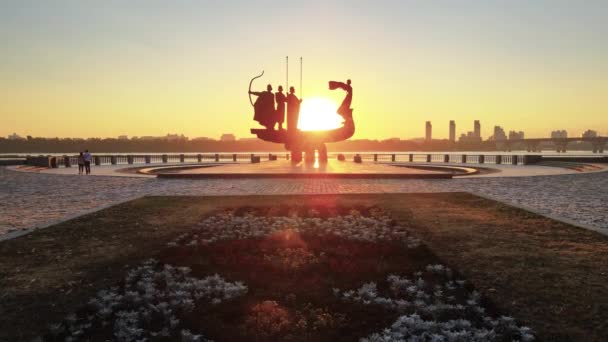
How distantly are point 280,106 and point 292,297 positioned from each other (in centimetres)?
2168

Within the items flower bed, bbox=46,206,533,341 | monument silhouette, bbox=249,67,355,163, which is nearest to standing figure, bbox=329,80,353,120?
monument silhouette, bbox=249,67,355,163

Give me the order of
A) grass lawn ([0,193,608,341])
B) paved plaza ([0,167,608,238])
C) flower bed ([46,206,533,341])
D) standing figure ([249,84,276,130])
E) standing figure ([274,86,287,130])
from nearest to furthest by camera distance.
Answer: flower bed ([46,206,533,341])
grass lawn ([0,193,608,341])
paved plaza ([0,167,608,238])
standing figure ([249,84,276,130])
standing figure ([274,86,287,130])

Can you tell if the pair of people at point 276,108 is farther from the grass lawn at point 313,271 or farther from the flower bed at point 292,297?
the flower bed at point 292,297

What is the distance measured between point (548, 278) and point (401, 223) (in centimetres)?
387

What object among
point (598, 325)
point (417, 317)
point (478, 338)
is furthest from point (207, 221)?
point (598, 325)

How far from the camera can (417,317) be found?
4203 millimetres

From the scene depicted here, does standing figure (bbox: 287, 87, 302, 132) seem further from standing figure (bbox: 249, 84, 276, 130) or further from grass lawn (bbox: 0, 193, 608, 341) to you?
grass lawn (bbox: 0, 193, 608, 341)

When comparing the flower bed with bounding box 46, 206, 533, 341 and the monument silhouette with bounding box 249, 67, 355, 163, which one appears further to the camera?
the monument silhouette with bounding box 249, 67, 355, 163

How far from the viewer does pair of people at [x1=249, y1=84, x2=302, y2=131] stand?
2492cm

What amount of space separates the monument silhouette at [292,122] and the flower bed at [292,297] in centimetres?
1815

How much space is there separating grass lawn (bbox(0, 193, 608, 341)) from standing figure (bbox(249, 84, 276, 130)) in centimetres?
1586

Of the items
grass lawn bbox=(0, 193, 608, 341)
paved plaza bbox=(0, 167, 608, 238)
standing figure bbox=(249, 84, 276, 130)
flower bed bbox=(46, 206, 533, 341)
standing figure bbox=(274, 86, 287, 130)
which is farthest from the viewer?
standing figure bbox=(274, 86, 287, 130)

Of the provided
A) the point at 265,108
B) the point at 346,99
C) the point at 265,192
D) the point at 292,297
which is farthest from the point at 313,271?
the point at 346,99

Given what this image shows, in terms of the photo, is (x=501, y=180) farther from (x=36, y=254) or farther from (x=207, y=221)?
(x=36, y=254)
